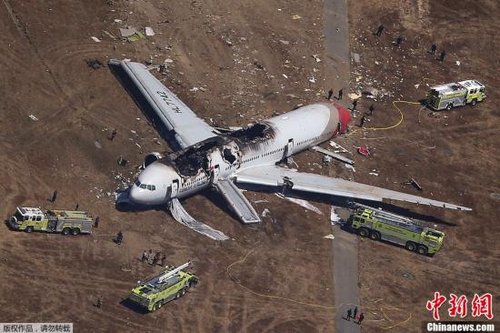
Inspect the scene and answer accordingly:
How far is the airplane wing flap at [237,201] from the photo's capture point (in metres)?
74.6

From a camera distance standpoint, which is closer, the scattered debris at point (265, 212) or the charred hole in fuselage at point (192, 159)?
the charred hole in fuselage at point (192, 159)

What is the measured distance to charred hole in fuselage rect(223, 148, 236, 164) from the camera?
7738 cm

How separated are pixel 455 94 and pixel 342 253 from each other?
2776 cm

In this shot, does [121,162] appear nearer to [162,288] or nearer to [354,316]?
[162,288]

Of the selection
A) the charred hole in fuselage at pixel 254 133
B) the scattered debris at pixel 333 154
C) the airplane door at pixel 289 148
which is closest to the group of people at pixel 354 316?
the charred hole in fuselage at pixel 254 133

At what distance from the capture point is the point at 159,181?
72.7 meters

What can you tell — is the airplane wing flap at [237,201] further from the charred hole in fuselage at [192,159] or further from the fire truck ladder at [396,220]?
the fire truck ladder at [396,220]

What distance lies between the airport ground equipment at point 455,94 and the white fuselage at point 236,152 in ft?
38.6

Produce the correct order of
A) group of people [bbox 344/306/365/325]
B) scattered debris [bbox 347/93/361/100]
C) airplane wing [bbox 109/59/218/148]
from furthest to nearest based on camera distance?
1. scattered debris [bbox 347/93/361/100]
2. airplane wing [bbox 109/59/218/148]
3. group of people [bbox 344/306/365/325]

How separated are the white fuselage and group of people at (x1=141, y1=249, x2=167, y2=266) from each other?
4.35 meters

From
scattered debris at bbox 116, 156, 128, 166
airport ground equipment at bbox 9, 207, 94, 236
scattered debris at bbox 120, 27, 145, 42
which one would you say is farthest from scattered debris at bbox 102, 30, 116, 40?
airport ground equipment at bbox 9, 207, 94, 236

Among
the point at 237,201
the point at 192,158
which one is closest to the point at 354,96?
the point at 237,201

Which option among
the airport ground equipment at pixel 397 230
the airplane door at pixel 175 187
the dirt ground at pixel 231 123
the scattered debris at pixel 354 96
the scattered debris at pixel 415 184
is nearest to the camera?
the dirt ground at pixel 231 123

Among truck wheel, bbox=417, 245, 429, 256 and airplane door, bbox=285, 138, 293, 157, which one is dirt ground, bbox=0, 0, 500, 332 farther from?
airplane door, bbox=285, 138, 293, 157
